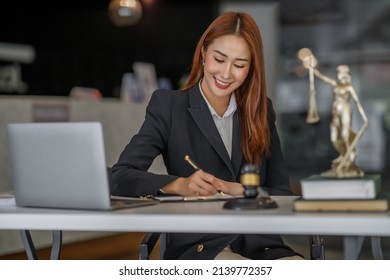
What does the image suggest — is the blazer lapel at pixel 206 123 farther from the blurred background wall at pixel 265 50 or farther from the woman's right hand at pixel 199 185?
the blurred background wall at pixel 265 50

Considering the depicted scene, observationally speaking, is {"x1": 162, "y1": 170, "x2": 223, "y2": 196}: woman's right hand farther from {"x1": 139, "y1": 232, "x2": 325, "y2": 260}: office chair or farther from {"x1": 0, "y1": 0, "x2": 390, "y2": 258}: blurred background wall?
{"x1": 0, "y1": 0, "x2": 390, "y2": 258}: blurred background wall

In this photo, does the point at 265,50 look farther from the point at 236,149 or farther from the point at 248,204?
the point at 248,204

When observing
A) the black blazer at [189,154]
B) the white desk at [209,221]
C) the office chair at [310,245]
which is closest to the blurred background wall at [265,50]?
the black blazer at [189,154]

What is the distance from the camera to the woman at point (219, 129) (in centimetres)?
215

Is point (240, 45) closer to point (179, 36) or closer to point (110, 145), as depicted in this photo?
point (110, 145)

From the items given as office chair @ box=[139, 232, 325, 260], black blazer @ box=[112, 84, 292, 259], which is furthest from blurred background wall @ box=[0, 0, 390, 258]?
office chair @ box=[139, 232, 325, 260]

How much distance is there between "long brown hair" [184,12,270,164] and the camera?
7.39 ft

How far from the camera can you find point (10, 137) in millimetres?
1772

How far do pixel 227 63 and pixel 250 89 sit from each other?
0.48ft

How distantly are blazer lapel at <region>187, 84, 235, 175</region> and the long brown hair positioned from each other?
8cm

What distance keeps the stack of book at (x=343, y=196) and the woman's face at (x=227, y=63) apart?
734 millimetres

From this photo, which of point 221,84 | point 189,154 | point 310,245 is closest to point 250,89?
point 221,84

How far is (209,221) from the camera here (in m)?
1.48
